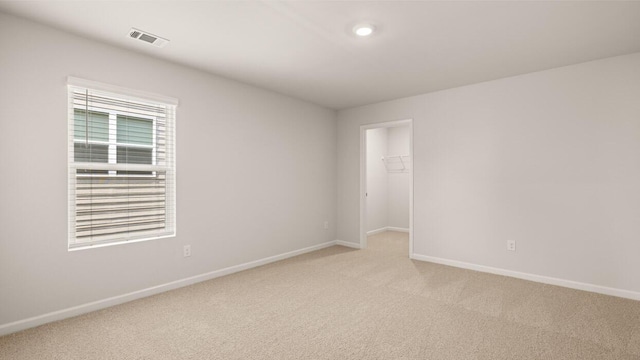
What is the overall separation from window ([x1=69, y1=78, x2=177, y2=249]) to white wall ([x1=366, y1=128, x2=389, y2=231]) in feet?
13.5

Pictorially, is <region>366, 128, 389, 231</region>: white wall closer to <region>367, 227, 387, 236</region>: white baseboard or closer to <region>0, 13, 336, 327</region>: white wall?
<region>367, 227, 387, 236</region>: white baseboard

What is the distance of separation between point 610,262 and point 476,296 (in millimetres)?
1409

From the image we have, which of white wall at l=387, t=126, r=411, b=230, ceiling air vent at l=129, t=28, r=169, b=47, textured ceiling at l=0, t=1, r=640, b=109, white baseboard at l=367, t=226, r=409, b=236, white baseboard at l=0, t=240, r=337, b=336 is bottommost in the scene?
white baseboard at l=0, t=240, r=337, b=336

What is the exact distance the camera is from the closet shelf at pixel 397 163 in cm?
675

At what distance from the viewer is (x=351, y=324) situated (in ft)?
8.09

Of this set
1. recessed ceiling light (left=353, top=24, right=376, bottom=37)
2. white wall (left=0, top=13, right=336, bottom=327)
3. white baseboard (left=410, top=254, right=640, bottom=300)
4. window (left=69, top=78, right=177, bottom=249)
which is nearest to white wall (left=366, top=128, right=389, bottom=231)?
white wall (left=0, top=13, right=336, bottom=327)

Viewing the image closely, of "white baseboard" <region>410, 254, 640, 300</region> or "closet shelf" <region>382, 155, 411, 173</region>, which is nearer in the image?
"white baseboard" <region>410, 254, 640, 300</region>

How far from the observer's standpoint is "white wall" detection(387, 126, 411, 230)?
674cm

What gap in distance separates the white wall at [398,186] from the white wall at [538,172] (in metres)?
2.23

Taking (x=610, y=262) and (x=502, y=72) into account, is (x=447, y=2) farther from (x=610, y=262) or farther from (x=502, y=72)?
(x=610, y=262)

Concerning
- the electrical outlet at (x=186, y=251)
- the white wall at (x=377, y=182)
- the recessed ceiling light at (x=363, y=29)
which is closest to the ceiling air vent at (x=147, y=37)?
the recessed ceiling light at (x=363, y=29)

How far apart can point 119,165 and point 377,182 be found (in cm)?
495

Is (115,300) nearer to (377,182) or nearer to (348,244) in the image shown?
(348,244)

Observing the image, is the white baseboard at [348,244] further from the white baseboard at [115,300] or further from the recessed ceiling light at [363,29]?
the recessed ceiling light at [363,29]
